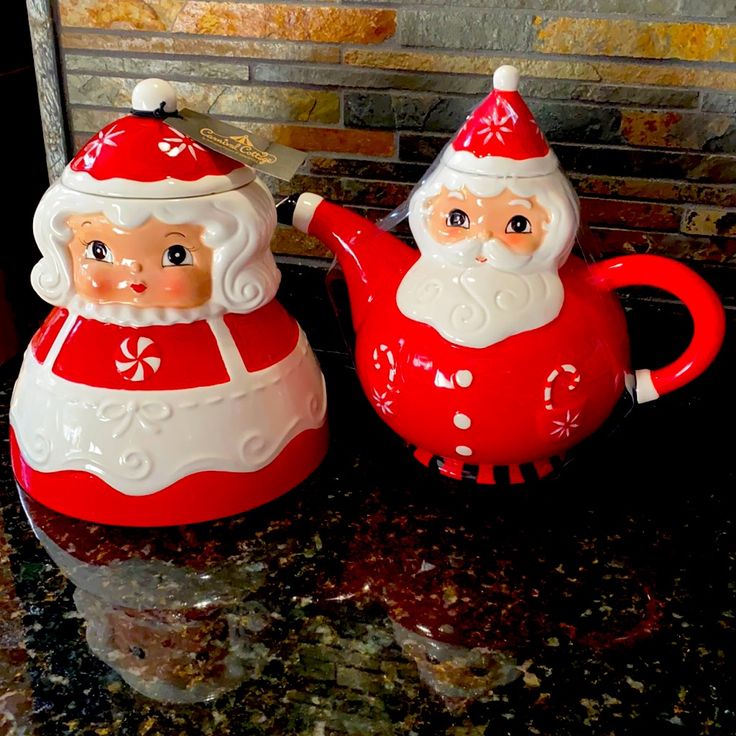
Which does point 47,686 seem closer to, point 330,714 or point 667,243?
point 330,714

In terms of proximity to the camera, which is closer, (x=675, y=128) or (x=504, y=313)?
(x=504, y=313)

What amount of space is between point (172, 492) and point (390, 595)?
19 cm

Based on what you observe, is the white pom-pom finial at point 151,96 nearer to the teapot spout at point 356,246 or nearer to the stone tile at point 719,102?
the teapot spout at point 356,246

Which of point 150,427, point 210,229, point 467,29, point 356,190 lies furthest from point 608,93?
point 150,427

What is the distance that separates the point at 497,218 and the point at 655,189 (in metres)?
0.23

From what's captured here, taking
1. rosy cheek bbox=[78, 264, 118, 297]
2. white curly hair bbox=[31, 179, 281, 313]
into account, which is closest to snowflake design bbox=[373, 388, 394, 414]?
white curly hair bbox=[31, 179, 281, 313]

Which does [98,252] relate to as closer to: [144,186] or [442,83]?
[144,186]

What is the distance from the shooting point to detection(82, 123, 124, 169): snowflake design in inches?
24.8

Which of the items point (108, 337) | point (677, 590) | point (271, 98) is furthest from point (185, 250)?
point (677, 590)

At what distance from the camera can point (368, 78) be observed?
82 cm

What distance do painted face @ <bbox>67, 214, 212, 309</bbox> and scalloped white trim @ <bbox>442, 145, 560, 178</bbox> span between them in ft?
0.65

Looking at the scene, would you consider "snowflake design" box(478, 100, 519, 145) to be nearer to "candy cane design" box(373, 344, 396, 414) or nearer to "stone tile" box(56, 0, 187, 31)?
"candy cane design" box(373, 344, 396, 414)

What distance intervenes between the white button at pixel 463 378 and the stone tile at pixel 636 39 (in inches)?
12.1

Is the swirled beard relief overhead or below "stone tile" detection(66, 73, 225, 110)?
below
